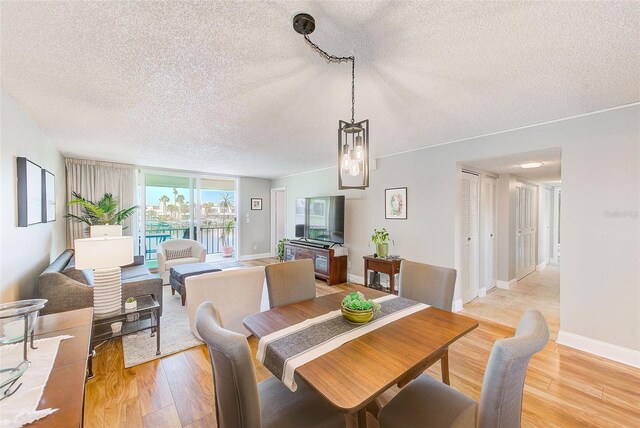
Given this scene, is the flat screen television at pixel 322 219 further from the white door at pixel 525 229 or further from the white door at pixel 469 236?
the white door at pixel 525 229

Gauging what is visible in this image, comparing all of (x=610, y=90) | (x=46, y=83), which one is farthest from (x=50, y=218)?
(x=610, y=90)

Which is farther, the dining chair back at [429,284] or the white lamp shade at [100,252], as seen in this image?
the white lamp shade at [100,252]

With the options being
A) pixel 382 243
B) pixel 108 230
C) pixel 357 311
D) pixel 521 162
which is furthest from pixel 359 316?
pixel 108 230

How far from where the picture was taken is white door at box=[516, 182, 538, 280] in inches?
193

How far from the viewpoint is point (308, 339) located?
4.42 feet

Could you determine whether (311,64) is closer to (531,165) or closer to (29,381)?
(29,381)

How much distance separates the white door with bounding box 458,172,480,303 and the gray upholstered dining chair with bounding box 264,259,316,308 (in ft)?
8.47

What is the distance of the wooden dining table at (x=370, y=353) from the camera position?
3.25 feet

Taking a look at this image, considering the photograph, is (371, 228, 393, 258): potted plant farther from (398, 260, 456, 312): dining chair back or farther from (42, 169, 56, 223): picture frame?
(42, 169, 56, 223): picture frame

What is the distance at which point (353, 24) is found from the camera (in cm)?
133

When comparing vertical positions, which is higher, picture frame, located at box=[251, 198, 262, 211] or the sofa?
picture frame, located at box=[251, 198, 262, 211]

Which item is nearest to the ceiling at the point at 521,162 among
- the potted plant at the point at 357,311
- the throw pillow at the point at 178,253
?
the potted plant at the point at 357,311

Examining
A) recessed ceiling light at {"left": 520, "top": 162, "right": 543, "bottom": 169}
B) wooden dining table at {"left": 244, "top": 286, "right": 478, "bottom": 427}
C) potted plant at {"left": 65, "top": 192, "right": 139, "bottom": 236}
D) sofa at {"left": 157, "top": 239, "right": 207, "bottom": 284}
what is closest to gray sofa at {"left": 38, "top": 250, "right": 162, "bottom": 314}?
sofa at {"left": 157, "top": 239, "right": 207, "bottom": 284}

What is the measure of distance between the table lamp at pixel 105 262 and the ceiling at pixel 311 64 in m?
1.25
